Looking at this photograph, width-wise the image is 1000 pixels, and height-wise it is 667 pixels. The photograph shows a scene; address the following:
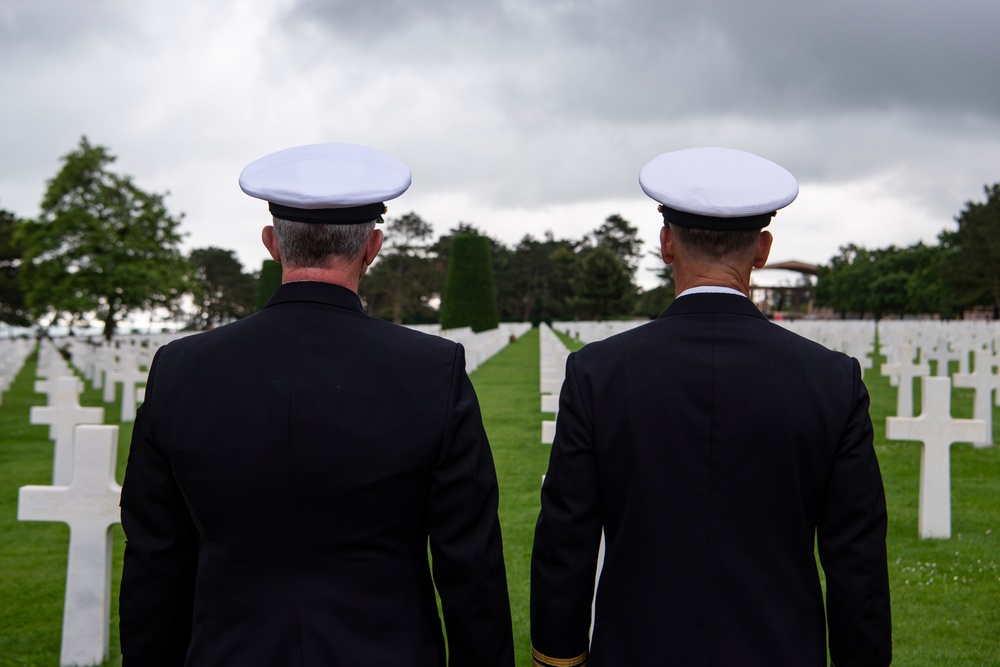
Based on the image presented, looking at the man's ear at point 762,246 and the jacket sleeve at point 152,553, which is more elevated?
the man's ear at point 762,246

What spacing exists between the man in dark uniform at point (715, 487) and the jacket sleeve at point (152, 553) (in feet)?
2.93

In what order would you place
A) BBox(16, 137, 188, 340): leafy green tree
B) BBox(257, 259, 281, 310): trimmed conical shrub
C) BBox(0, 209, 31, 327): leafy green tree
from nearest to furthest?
1. BBox(16, 137, 188, 340): leafy green tree
2. BBox(257, 259, 281, 310): trimmed conical shrub
3. BBox(0, 209, 31, 327): leafy green tree

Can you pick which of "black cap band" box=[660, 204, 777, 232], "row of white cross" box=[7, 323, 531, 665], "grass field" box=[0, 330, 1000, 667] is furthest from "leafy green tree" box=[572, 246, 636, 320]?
"black cap band" box=[660, 204, 777, 232]

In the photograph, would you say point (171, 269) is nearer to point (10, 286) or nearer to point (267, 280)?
point (267, 280)

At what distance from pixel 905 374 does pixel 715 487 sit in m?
11.1

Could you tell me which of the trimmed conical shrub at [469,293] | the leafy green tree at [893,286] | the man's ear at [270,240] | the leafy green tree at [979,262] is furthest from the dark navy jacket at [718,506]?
the leafy green tree at [893,286]

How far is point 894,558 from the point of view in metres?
5.56

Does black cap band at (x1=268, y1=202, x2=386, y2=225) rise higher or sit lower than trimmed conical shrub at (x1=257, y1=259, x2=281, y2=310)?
lower

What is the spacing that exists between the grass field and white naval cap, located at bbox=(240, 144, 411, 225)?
9.57ft

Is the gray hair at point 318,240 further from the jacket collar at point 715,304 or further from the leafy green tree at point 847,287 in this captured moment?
the leafy green tree at point 847,287

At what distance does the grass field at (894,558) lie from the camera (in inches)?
165

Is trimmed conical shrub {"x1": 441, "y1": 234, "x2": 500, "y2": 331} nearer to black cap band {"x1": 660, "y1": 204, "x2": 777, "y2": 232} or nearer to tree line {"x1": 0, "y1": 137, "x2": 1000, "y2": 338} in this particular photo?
tree line {"x1": 0, "y1": 137, "x2": 1000, "y2": 338}

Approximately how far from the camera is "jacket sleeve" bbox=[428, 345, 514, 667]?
1.92m

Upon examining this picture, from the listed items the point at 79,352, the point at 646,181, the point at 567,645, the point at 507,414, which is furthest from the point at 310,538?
the point at 79,352
